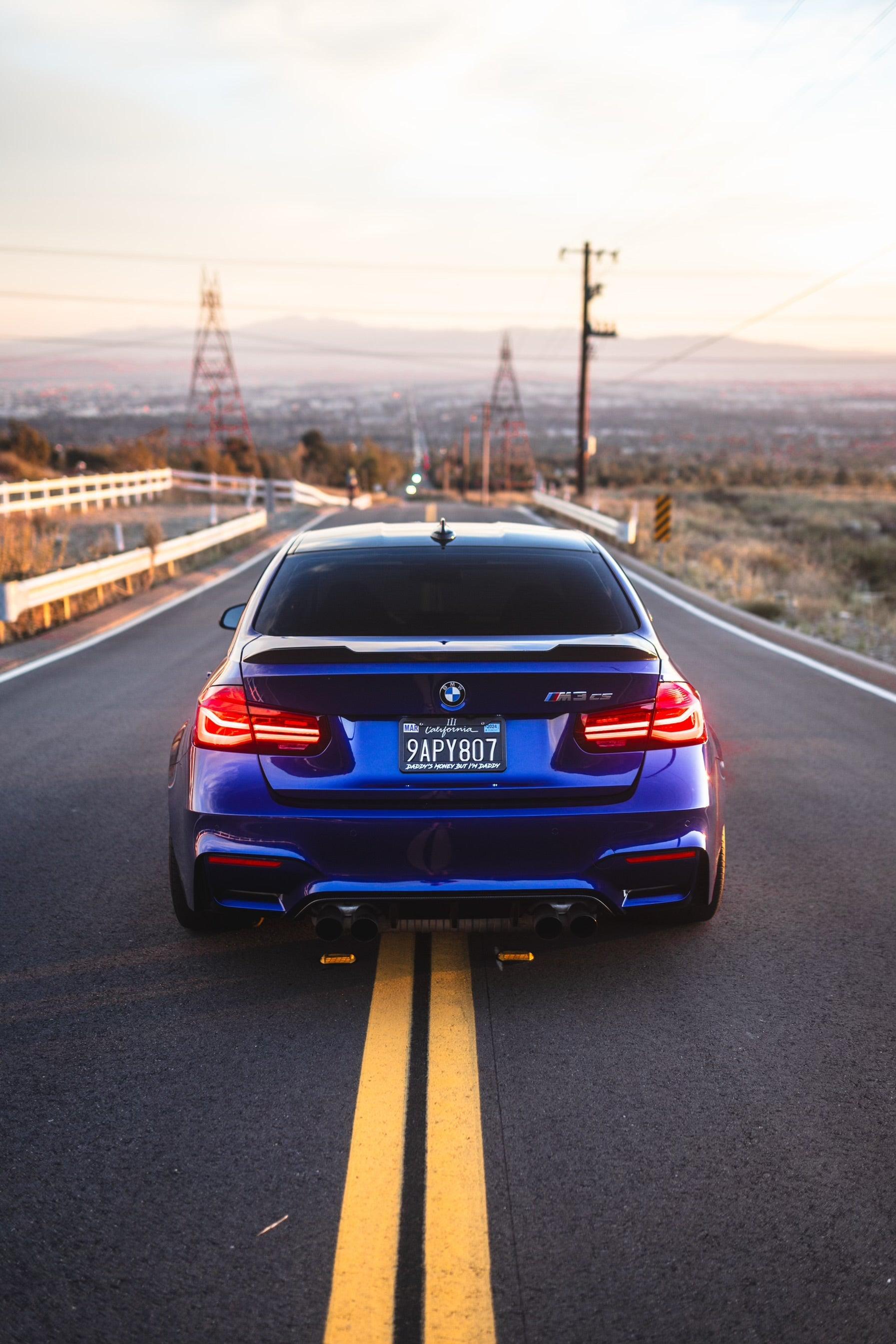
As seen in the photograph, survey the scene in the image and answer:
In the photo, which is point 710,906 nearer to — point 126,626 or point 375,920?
point 375,920

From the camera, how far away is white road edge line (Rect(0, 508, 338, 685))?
39.1 ft

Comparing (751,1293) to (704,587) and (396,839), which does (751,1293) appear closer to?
(396,839)

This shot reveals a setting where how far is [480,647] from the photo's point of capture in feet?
14.1

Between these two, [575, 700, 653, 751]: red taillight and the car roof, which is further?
the car roof

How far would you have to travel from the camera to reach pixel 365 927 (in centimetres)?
420

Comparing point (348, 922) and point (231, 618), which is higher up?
point (231, 618)

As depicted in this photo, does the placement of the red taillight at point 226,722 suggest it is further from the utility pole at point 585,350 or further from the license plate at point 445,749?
the utility pole at point 585,350

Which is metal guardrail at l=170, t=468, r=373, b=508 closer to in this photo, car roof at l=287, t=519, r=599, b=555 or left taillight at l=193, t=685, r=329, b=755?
car roof at l=287, t=519, r=599, b=555

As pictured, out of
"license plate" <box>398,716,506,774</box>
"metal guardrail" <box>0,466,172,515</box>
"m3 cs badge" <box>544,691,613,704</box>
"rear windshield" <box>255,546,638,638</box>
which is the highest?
"rear windshield" <box>255,546,638,638</box>

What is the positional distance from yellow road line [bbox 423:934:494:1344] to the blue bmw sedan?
0.37 m

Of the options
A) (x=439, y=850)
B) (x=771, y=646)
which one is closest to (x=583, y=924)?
(x=439, y=850)

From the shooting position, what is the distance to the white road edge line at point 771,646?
11.5 m

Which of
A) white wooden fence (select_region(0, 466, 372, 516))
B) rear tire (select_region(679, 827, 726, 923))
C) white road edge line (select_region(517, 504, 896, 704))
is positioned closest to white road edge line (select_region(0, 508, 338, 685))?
rear tire (select_region(679, 827, 726, 923))

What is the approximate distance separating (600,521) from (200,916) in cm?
2556
